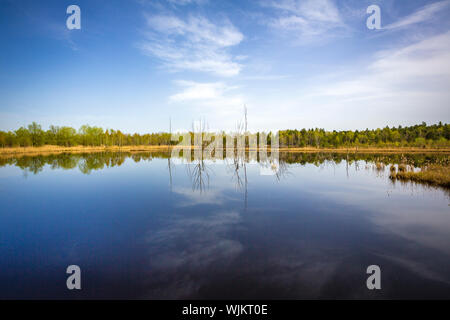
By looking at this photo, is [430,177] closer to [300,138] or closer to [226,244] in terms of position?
[226,244]

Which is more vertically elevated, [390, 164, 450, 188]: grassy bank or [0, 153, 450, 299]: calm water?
[390, 164, 450, 188]: grassy bank

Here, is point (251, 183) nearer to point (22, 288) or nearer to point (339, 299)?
point (339, 299)

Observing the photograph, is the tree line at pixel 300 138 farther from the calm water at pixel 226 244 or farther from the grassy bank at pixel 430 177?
the calm water at pixel 226 244

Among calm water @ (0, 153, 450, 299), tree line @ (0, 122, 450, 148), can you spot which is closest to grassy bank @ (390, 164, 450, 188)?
calm water @ (0, 153, 450, 299)

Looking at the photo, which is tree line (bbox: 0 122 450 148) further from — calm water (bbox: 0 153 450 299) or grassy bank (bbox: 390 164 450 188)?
calm water (bbox: 0 153 450 299)

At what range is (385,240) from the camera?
219 inches

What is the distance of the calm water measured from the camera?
372 cm

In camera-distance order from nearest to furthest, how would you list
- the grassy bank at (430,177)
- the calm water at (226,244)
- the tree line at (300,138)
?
the calm water at (226,244)
the grassy bank at (430,177)
the tree line at (300,138)

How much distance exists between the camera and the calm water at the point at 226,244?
372cm

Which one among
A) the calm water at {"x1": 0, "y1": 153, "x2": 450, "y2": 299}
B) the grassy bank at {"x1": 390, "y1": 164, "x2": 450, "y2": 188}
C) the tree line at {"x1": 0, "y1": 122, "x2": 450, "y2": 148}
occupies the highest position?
the tree line at {"x1": 0, "y1": 122, "x2": 450, "y2": 148}

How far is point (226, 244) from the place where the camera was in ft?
17.5

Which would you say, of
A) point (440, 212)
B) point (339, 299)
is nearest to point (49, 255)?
point (339, 299)

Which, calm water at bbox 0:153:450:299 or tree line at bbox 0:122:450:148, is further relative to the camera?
tree line at bbox 0:122:450:148

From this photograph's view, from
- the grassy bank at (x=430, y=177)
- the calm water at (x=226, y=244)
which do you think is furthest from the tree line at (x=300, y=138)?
the calm water at (x=226, y=244)
